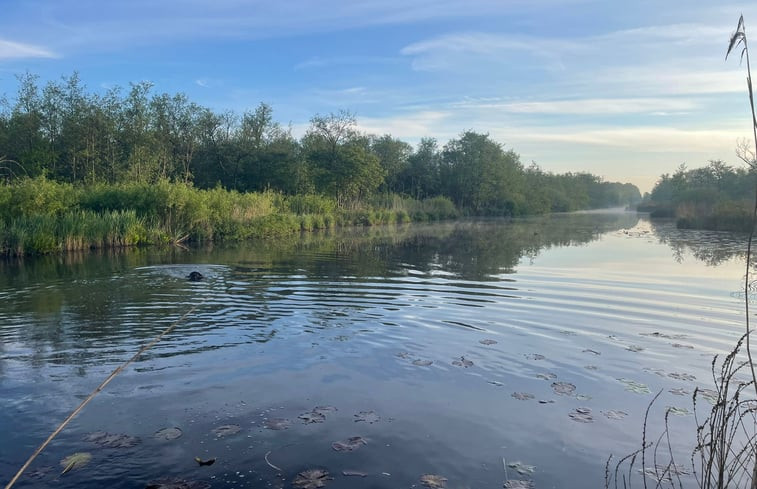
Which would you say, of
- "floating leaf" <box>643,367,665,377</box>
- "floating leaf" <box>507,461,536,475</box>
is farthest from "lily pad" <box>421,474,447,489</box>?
"floating leaf" <box>643,367,665,377</box>

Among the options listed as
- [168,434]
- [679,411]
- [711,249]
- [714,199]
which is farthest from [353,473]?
[714,199]

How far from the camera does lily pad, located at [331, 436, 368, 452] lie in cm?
505

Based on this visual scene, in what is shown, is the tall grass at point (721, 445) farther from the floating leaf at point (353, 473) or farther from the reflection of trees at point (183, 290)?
the reflection of trees at point (183, 290)

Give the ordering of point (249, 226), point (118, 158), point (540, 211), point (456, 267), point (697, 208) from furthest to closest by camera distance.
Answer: point (540, 211), point (697, 208), point (118, 158), point (249, 226), point (456, 267)

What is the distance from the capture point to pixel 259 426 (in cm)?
551

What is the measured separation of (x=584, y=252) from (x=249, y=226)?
19.7 metres

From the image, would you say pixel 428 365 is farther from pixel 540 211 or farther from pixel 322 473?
→ pixel 540 211

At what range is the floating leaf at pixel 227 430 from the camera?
5.30 metres

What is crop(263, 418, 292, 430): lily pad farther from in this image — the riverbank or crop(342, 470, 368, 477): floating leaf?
the riverbank

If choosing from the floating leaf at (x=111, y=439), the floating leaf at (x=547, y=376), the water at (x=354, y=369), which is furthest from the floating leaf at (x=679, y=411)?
the floating leaf at (x=111, y=439)

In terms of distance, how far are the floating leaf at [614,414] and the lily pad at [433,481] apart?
2.44 m

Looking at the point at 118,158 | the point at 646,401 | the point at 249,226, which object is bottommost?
the point at 646,401

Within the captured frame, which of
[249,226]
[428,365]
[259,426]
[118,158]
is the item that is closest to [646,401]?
[428,365]

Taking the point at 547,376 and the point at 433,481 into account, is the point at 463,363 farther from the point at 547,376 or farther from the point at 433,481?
the point at 433,481
